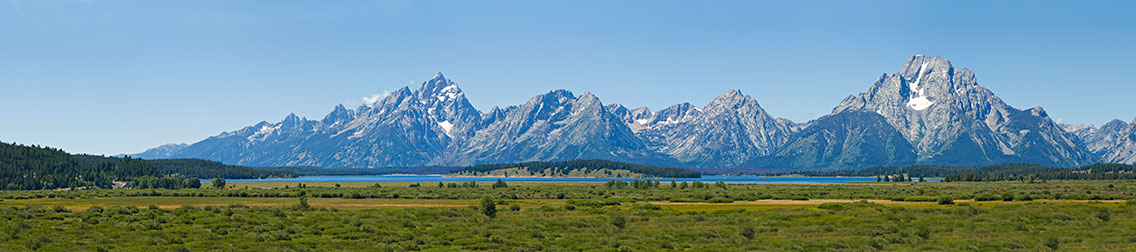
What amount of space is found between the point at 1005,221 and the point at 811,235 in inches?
722

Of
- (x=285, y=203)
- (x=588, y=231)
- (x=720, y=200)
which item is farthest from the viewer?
(x=285, y=203)

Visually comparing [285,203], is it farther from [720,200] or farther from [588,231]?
[588,231]

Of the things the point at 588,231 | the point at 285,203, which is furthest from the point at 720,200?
the point at 588,231

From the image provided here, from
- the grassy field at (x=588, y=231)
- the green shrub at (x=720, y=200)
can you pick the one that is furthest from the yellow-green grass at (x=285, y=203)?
the green shrub at (x=720, y=200)

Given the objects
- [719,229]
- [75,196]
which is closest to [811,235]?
[719,229]

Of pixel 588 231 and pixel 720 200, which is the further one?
pixel 720 200

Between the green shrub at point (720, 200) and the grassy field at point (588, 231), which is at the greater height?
the green shrub at point (720, 200)

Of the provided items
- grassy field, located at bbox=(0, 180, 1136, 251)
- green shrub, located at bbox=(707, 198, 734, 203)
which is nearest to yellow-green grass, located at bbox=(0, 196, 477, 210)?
grassy field, located at bbox=(0, 180, 1136, 251)

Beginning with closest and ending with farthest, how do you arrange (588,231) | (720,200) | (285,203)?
1. (588,231)
2. (720,200)
3. (285,203)

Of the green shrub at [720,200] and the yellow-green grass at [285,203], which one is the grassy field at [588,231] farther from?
the green shrub at [720,200]

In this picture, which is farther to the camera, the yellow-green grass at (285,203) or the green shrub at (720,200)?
the green shrub at (720,200)

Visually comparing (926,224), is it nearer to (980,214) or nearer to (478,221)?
(980,214)

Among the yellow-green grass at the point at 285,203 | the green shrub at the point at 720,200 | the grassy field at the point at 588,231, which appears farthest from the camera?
the green shrub at the point at 720,200

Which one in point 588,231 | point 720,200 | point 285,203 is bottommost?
point 588,231
